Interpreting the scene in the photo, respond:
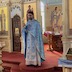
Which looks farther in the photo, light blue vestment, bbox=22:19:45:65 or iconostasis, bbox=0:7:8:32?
iconostasis, bbox=0:7:8:32

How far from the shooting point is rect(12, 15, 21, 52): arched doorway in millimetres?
7617

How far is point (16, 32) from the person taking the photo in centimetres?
770

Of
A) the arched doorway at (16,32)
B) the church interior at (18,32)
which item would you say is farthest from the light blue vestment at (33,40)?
the arched doorway at (16,32)

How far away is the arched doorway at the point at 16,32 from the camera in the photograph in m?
7.62

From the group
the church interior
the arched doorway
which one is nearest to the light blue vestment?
the church interior

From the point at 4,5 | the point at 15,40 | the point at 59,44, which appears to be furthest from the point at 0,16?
the point at 59,44

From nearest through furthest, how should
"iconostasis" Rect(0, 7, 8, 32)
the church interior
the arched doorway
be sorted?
the church interior
the arched doorway
"iconostasis" Rect(0, 7, 8, 32)

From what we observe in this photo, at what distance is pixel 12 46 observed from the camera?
25.6ft

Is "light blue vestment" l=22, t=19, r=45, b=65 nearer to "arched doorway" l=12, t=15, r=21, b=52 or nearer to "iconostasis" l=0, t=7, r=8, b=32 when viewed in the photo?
"arched doorway" l=12, t=15, r=21, b=52

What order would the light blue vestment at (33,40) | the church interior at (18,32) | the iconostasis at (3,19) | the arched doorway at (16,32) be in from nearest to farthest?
1. the light blue vestment at (33,40)
2. the church interior at (18,32)
3. the arched doorway at (16,32)
4. the iconostasis at (3,19)

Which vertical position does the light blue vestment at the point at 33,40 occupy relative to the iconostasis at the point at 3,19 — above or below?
below

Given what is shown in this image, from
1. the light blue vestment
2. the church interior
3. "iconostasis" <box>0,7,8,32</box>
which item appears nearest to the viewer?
the light blue vestment

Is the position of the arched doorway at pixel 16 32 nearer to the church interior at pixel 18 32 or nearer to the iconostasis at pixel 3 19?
the church interior at pixel 18 32

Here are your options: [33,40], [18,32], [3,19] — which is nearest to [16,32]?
[18,32]
